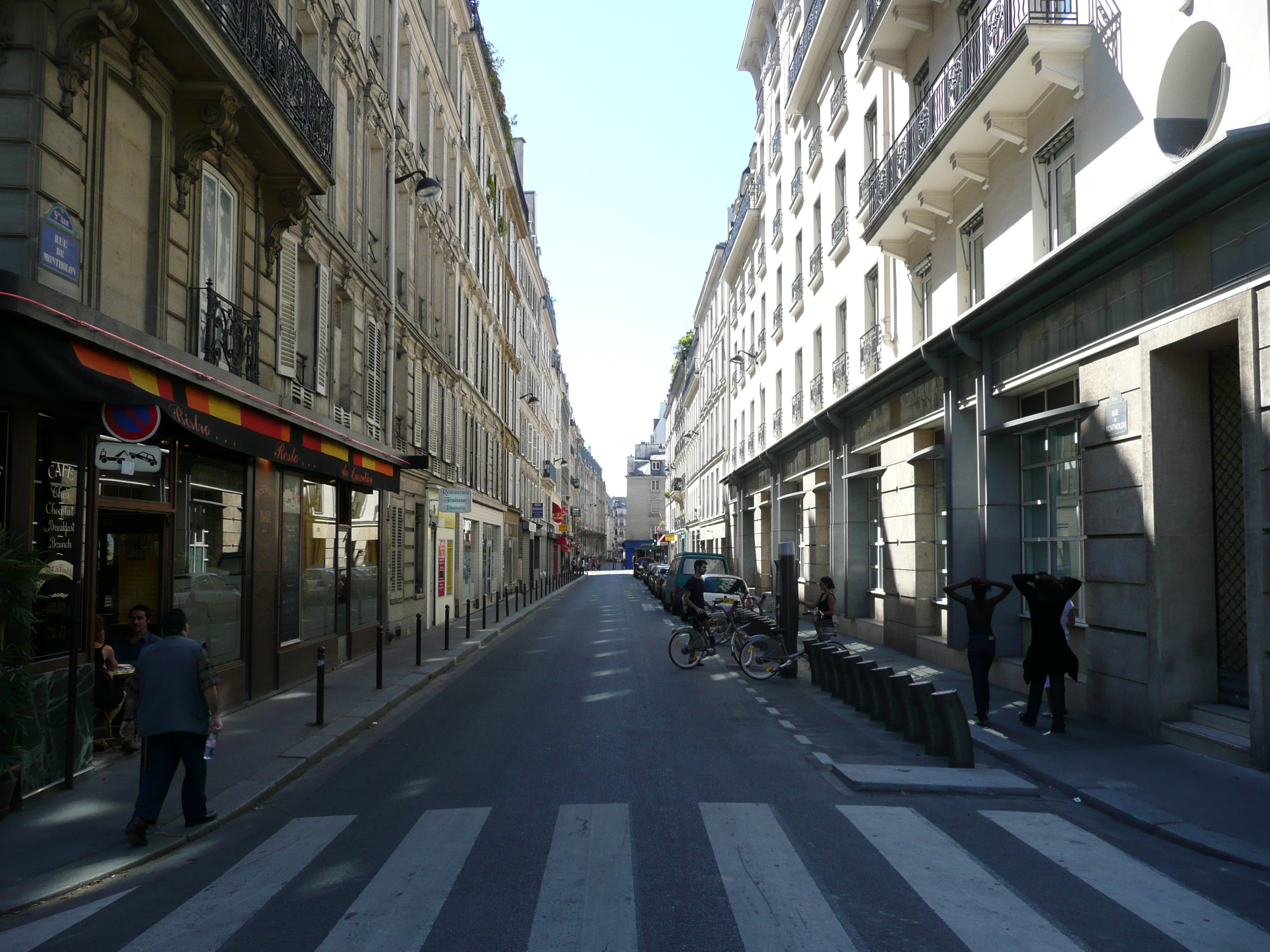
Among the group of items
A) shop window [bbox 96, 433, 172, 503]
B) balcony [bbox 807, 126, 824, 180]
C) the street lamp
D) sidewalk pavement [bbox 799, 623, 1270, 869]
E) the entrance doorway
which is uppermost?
balcony [bbox 807, 126, 824, 180]

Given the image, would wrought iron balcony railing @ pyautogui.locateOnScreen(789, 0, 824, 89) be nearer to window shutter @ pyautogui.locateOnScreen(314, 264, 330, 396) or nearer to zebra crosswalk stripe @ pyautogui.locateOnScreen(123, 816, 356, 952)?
window shutter @ pyautogui.locateOnScreen(314, 264, 330, 396)

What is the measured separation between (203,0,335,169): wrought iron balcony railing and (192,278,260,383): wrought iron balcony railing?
2.48m

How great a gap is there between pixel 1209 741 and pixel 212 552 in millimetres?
10686

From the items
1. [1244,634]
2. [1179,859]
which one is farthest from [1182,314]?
[1179,859]

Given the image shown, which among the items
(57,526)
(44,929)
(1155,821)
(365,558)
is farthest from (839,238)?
(44,929)

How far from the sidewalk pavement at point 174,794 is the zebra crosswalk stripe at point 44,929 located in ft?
0.93

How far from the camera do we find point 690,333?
66500 millimetres

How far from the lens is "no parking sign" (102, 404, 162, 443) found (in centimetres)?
837

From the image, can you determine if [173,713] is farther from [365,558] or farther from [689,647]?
[365,558]

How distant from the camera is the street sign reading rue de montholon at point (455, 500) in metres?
23.0

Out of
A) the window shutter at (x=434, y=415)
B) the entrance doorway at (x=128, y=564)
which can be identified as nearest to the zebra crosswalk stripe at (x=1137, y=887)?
the entrance doorway at (x=128, y=564)

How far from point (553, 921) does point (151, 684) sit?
3613mm

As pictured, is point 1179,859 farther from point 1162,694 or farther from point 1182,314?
point 1182,314

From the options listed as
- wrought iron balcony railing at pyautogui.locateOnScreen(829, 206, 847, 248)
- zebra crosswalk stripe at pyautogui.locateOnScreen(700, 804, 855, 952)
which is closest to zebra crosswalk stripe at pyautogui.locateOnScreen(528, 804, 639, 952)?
zebra crosswalk stripe at pyautogui.locateOnScreen(700, 804, 855, 952)
